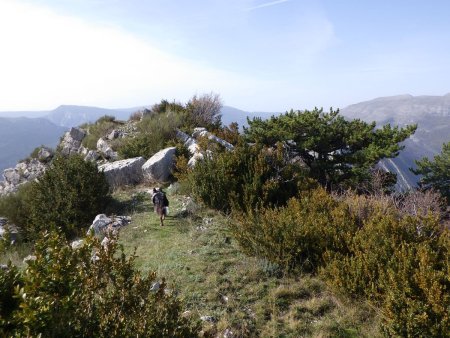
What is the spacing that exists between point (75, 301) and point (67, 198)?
741 centimetres

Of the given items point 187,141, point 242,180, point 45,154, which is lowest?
point 45,154

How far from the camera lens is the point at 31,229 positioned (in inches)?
339

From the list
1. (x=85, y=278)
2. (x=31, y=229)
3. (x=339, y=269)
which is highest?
(x=85, y=278)

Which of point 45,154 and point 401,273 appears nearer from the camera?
point 401,273

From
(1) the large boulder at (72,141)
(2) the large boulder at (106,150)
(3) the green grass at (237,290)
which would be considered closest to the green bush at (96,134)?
(1) the large boulder at (72,141)

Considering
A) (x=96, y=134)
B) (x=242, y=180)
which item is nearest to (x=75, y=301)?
(x=242, y=180)

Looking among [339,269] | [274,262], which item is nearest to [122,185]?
[274,262]

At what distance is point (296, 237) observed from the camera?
569cm

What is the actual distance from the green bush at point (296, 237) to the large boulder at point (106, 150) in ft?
32.7

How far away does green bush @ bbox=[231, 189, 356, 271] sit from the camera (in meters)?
5.62

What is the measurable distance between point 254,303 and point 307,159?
9.11 m

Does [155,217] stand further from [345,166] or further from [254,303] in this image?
[345,166]

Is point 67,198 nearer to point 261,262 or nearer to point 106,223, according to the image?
point 106,223

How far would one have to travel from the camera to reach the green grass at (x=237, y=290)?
422 cm
